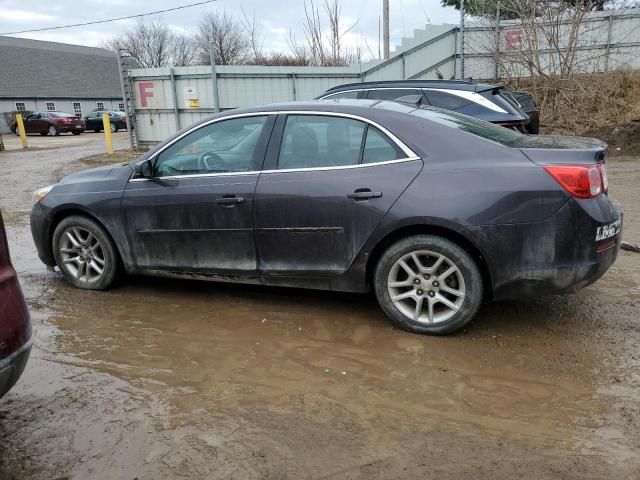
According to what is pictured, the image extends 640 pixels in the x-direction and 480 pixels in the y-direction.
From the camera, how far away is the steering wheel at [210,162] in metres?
4.24

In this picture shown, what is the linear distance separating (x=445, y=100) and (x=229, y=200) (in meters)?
4.94

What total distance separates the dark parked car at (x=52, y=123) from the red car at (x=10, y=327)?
33773 mm

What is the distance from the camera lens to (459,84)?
804 cm

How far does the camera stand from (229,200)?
407 cm

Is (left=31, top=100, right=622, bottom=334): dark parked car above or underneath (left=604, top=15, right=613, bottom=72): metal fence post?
underneath

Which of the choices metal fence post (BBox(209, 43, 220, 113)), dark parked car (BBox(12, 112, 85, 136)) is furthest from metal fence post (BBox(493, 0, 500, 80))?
dark parked car (BBox(12, 112, 85, 136))

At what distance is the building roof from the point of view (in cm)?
4775

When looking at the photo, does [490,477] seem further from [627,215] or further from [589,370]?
[627,215]

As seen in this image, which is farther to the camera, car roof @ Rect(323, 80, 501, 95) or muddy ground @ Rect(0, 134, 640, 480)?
car roof @ Rect(323, 80, 501, 95)

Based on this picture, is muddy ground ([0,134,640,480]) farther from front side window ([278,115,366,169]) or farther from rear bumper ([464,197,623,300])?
front side window ([278,115,366,169])

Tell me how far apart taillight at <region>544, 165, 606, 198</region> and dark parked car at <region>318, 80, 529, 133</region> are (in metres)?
3.91

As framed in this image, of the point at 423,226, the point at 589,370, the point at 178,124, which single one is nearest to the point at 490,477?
the point at 589,370

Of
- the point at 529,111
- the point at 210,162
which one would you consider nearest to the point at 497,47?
the point at 529,111

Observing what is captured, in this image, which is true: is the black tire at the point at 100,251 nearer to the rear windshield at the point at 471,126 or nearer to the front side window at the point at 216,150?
the front side window at the point at 216,150
